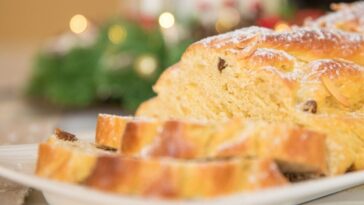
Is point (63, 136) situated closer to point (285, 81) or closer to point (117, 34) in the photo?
point (285, 81)

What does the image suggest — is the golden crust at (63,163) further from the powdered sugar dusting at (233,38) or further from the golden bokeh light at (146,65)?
the golden bokeh light at (146,65)

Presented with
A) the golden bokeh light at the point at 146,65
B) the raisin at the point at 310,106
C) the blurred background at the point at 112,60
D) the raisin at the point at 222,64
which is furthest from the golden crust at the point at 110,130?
the golden bokeh light at the point at 146,65

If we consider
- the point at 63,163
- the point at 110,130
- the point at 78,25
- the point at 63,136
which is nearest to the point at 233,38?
the point at 110,130

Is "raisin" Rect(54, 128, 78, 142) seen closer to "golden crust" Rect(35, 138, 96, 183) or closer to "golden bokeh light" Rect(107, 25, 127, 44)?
"golden crust" Rect(35, 138, 96, 183)

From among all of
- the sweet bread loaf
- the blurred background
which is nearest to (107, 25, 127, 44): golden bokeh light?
the blurred background

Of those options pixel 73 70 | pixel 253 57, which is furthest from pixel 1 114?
pixel 253 57
